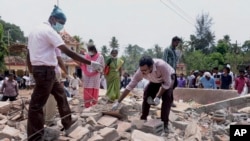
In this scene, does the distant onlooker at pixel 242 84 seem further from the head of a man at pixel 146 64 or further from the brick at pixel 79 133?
the brick at pixel 79 133

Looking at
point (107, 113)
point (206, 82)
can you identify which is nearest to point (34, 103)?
point (107, 113)

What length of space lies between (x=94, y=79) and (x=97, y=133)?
222 cm

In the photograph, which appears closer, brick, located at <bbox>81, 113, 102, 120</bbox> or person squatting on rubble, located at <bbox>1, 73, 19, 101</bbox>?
brick, located at <bbox>81, 113, 102, 120</bbox>

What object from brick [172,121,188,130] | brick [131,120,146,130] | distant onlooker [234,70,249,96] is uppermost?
distant onlooker [234,70,249,96]

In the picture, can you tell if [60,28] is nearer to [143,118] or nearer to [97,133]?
[97,133]

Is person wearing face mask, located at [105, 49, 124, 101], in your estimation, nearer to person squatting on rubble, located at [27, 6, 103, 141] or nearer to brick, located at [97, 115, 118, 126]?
brick, located at [97, 115, 118, 126]

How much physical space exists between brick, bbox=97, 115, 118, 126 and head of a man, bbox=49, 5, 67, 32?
57.3 inches

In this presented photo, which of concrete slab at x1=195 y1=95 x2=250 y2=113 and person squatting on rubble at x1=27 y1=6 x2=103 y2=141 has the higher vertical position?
person squatting on rubble at x1=27 y1=6 x2=103 y2=141

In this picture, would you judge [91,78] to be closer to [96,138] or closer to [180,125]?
[180,125]

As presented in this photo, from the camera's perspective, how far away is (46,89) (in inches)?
153

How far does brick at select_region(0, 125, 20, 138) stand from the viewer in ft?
14.3

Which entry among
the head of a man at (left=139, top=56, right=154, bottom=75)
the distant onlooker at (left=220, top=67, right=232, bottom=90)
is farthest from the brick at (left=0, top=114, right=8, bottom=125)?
the distant onlooker at (left=220, top=67, right=232, bottom=90)

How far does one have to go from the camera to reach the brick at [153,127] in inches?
180

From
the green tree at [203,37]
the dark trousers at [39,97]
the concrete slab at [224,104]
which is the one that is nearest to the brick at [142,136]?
the dark trousers at [39,97]
